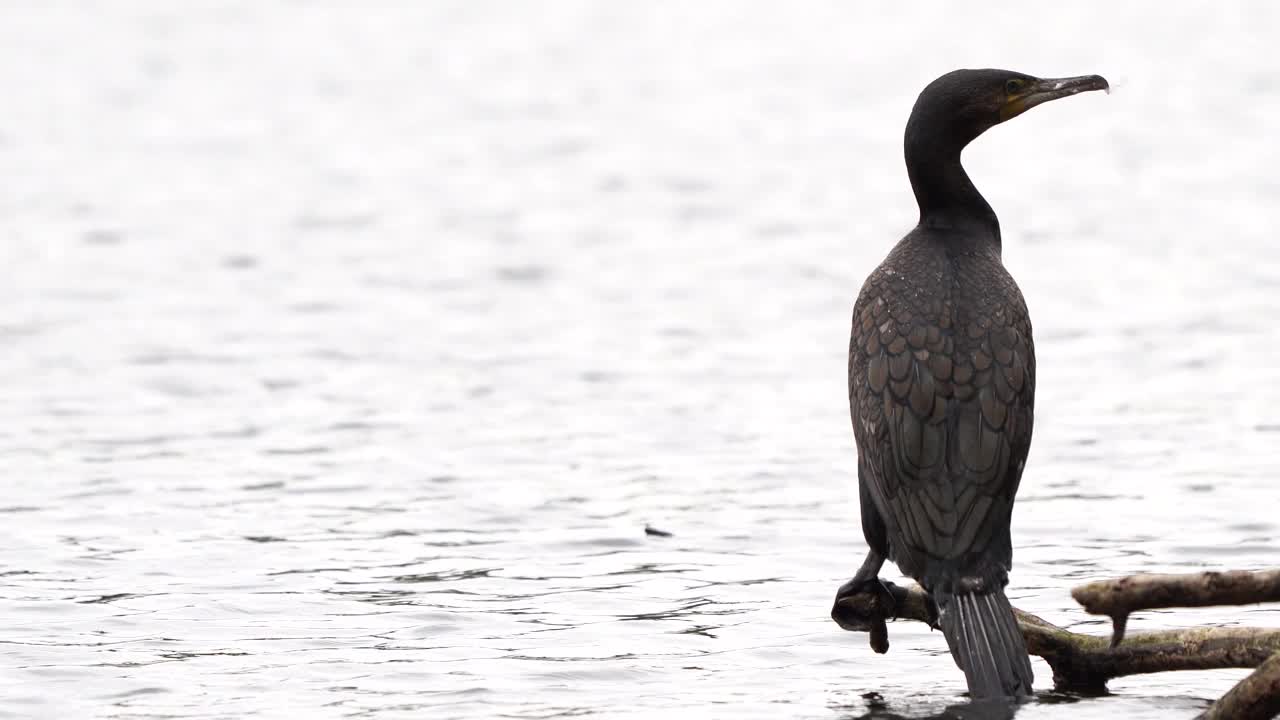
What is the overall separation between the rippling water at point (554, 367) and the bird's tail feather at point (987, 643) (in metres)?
0.20

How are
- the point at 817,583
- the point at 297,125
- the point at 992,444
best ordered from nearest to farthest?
the point at 992,444
the point at 817,583
the point at 297,125

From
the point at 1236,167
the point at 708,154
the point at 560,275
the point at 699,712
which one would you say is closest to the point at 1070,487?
the point at 699,712

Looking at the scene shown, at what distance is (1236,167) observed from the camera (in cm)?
2195

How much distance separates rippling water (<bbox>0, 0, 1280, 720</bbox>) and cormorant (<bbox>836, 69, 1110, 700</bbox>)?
1.17 ft

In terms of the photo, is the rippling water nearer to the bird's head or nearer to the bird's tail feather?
the bird's tail feather

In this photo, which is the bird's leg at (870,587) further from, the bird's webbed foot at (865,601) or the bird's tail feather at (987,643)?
the bird's tail feather at (987,643)

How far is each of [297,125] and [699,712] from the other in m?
19.8

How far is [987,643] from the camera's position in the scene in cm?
650

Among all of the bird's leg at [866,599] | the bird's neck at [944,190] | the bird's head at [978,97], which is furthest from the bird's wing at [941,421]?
the bird's head at [978,97]

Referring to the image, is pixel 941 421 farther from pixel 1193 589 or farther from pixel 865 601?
pixel 1193 589

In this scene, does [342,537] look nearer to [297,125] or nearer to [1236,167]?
[1236,167]

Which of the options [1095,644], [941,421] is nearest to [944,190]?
[941,421]

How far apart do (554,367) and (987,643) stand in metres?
7.53

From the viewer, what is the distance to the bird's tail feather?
6.43 meters
